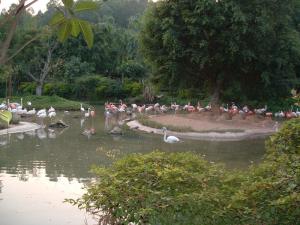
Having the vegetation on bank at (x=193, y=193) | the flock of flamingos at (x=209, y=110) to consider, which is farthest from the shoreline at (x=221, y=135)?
the vegetation on bank at (x=193, y=193)

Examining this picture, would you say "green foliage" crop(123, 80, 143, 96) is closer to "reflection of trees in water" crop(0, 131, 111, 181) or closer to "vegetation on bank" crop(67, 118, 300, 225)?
"reflection of trees in water" crop(0, 131, 111, 181)

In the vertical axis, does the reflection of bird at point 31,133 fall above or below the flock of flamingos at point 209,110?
below

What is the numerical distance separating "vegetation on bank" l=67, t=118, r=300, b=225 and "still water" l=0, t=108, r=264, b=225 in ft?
6.97

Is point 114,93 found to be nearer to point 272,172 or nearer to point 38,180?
point 38,180

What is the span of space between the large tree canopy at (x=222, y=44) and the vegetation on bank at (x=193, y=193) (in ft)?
52.1

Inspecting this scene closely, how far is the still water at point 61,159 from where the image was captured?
751 cm

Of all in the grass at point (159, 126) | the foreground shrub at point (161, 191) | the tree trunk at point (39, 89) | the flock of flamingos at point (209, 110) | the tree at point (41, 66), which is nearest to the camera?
the foreground shrub at point (161, 191)

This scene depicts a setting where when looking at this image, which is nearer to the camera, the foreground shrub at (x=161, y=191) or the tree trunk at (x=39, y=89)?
the foreground shrub at (x=161, y=191)


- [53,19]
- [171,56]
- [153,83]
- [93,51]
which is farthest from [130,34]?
[53,19]

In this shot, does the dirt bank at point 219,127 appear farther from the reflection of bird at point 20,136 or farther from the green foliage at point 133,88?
the green foliage at point 133,88

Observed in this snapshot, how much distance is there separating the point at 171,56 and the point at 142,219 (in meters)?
17.6

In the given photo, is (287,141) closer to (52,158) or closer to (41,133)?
(52,158)

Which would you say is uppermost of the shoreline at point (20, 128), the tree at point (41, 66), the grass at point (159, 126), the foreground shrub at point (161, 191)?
the tree at point (41, 66)

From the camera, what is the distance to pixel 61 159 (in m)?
12.5
